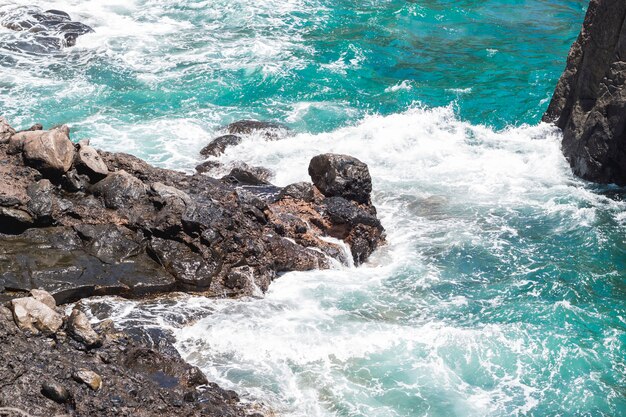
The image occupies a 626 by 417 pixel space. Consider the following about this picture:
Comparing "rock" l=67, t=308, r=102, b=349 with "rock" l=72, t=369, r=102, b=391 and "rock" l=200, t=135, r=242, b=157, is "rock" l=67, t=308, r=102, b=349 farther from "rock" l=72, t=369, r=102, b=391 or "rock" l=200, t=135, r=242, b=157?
"rock" l=200, t=135, r=242, b=157

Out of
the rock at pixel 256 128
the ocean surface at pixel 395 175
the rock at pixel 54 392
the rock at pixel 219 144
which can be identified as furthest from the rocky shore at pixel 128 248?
the rock at pixel 256 128

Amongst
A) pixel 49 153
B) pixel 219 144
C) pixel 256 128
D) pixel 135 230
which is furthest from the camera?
pixel 256 128

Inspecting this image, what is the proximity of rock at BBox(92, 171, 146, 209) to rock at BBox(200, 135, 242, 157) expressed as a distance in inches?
233

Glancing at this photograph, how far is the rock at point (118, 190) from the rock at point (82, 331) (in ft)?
10.9

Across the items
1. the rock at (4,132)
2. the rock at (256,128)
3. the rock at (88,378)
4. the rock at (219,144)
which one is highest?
the rock at (4,132)

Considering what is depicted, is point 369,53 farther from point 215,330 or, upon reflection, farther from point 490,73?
point 215,330

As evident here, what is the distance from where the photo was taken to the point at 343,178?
1567 cm

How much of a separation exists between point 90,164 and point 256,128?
778 centimetres

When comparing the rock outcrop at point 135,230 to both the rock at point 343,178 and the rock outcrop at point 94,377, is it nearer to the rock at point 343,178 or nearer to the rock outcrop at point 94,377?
the rock at point 343,178

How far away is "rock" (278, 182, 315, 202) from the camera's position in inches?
607

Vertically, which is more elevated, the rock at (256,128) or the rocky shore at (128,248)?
the rocky shore at (128,248)

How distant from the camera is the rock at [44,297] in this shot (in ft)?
33.9

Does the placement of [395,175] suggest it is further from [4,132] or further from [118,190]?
[4,132]

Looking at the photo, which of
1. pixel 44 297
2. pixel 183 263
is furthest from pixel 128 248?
pixel 44 297
